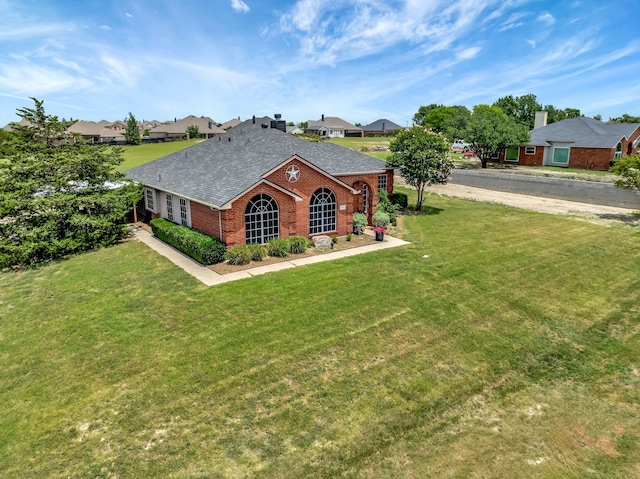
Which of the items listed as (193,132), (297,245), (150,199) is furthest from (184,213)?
(193,132)

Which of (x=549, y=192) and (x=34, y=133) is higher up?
(x=34, y=133)

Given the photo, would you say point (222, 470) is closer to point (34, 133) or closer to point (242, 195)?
point (242, 195)

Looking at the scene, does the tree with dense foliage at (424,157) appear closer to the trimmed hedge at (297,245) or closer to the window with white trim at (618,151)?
the trimmed hedge at (297,245)

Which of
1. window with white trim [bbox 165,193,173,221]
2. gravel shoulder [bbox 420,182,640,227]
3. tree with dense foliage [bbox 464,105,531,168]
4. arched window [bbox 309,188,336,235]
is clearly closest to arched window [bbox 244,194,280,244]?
arched window [bbox 309,188,336,235]

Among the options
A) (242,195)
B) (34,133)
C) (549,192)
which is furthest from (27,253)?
(549,192)

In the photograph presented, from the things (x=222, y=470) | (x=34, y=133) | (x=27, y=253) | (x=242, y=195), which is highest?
(x=34, y=133)

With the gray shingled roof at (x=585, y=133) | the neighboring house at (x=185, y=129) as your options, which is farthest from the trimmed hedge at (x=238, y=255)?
the neighboring house at (x=185, y=129)
